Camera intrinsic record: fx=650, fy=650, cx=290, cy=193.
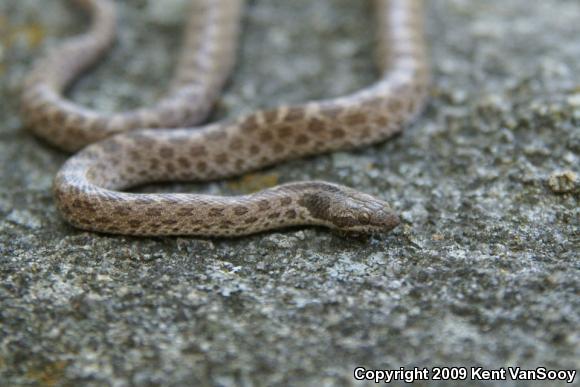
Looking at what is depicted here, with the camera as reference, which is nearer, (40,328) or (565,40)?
(40,328)

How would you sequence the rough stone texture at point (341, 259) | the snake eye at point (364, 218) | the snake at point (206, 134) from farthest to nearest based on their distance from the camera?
the snake at point (206, 134) → the snake eye at point (364, 218) → the rough stone texture at point (341, 259)

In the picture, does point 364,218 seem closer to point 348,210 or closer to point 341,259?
point 348,210

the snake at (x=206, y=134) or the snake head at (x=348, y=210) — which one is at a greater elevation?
the snake at (x=206, y=134)

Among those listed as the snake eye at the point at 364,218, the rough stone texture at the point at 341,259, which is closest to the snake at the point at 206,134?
the snake eye at the point at 364,218

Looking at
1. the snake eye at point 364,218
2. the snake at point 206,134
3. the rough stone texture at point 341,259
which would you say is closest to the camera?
the rough stone texture at point 341,259

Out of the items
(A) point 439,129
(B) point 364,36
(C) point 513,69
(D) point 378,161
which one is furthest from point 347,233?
(B) point 364,36

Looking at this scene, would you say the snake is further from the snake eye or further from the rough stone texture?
the rough stone texture

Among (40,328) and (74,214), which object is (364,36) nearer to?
(74,214)

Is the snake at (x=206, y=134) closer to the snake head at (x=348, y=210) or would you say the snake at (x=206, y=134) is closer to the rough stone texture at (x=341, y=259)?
the snake head at (x=348, y=210)
